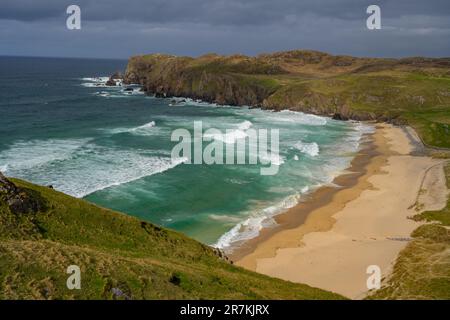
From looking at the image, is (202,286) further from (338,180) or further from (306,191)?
(338,180)

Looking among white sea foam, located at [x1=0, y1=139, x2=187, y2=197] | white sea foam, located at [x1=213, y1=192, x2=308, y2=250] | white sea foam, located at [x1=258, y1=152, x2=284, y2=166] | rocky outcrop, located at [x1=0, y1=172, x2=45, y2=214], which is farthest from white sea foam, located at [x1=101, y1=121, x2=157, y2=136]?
rocky outcrop, located at [x1=0, y1=172, x2=45, y2=214]

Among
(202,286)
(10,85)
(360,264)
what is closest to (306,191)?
(360,264)

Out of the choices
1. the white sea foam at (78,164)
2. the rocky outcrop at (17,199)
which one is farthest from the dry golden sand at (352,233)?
the white sea foam at (78,164)

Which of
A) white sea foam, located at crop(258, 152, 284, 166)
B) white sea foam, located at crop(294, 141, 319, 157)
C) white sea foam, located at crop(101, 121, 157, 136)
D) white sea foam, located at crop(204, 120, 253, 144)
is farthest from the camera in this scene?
white sea foam, located at crop(101, 121, 157, 136)

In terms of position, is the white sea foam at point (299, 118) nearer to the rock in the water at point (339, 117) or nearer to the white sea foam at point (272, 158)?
the rock in the water at point (339, 117)

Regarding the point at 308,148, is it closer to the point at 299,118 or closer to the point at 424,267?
the point at 299,118

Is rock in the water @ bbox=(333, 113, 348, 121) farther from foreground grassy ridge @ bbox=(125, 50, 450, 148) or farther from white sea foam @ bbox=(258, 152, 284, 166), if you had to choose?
white sea foam @ bbox=(258, 152, 284, 166)
